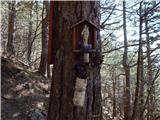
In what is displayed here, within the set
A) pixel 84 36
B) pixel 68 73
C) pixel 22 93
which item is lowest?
pixel 22 93

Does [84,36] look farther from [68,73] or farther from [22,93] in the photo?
[22,93]

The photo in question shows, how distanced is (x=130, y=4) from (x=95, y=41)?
23.5 ft

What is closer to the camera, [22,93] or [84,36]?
Answer: [84,36]

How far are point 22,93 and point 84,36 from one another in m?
3.74

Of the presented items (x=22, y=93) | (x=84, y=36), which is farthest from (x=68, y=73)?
(x=22, y=93)

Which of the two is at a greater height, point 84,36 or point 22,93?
point 84,36

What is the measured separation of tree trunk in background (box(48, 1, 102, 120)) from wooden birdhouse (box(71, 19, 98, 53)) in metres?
0.04

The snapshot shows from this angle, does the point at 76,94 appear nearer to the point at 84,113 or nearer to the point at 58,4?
the point at 84,113

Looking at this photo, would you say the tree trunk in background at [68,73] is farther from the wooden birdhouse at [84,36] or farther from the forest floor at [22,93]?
the forest floor at [22,93]

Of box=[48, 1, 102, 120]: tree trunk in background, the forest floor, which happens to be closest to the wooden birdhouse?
box=[48, 1, 102, 120]: tree trunk in background

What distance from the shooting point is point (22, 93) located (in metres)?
5.53

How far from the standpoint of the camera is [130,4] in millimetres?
8953

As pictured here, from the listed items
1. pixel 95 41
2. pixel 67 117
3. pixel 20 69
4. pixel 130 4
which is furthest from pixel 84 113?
pixel 130 4

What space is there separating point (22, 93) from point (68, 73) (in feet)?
12.0
